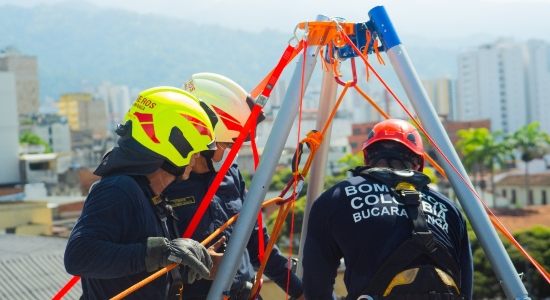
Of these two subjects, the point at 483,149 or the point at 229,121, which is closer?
the point at 229,121

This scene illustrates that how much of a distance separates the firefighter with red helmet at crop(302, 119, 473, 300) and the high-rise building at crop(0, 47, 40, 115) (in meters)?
176

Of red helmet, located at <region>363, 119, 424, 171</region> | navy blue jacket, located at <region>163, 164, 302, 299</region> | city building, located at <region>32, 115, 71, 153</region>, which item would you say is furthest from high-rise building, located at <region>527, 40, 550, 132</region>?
red helmet, located at <region>363, 119, 424, 171</region>

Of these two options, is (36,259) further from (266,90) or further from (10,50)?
(10,50)

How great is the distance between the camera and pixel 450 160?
428 centimetres

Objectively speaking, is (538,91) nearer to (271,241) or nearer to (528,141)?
(528,141)

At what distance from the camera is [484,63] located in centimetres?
19250

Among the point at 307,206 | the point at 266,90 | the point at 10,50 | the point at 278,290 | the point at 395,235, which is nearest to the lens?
the point at 395,235

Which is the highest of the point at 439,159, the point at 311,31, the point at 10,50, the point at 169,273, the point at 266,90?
the point at 10,50

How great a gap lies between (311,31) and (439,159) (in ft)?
3.46

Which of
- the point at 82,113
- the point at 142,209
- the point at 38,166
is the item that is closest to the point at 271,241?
the point at 142,209

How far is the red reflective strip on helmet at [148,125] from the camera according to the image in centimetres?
373

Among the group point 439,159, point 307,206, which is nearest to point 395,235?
point 439,159

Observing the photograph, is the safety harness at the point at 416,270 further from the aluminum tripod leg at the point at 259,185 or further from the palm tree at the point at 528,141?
the palm tree at the point at 528,141

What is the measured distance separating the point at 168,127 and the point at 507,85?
196277 mm
